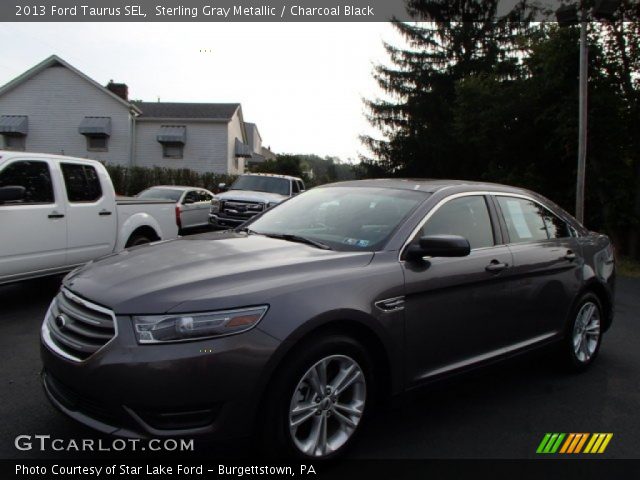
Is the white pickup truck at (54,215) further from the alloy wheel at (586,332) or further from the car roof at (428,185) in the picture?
the alloy wheel at (586,332)

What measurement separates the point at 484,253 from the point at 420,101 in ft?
80.9

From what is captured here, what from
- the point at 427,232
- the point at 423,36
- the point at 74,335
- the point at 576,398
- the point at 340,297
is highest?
the point at 423,36

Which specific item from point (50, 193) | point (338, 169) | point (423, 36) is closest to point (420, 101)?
point (423, 36)

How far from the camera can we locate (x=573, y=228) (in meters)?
5.04

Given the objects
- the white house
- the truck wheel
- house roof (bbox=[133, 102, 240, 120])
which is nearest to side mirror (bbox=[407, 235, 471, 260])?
the truck wheel

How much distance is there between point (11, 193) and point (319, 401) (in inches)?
179

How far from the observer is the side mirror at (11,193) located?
5.72m

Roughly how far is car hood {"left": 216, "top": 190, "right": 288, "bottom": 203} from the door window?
10226mm

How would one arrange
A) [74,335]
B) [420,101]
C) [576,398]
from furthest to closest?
[420,101] → [576,398] → [74,335]

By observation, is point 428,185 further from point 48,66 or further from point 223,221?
point 48,66

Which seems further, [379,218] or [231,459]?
[379,218]

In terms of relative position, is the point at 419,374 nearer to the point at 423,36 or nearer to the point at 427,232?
the point at 427,232

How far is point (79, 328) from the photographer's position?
2.82m

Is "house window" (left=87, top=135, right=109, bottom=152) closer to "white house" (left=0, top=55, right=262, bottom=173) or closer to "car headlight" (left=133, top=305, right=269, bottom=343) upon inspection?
"white house" (left=0, top=55, right=262, bottom=173)
